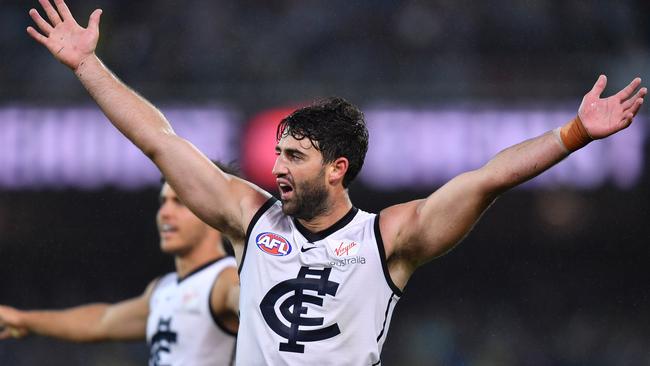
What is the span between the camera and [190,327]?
240 inches

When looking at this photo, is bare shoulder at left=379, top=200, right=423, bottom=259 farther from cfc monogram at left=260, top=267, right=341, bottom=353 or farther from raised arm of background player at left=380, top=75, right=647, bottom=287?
cfc monogram at left=260, top=267, right=341, bottom=353

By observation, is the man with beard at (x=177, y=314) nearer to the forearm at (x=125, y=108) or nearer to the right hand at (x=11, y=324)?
the right hand at (x=11, y=324)

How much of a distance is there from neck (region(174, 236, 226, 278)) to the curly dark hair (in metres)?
2.18

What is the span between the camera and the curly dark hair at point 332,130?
4.36m

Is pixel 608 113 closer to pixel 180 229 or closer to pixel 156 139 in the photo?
pixel 156 139

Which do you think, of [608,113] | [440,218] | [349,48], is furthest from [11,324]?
[349,48]

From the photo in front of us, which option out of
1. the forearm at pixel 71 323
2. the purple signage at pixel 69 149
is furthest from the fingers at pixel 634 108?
the purple signage at pixel 69 149

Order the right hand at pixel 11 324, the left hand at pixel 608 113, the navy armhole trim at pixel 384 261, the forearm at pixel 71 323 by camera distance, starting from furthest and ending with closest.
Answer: the forearm at pixel 71 323 < the right hand at pixel 11 324 < the navy armhole trim at pixel 384 261 < the left hand at pixel 608 113

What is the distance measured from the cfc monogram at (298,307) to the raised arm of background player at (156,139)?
354mm

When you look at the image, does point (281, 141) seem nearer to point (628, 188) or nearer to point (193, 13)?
point (628, 188)

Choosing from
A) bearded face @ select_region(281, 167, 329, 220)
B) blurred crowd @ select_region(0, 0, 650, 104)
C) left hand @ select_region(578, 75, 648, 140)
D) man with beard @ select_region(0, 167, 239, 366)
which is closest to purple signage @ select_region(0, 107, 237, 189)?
blurred crowd @ select_region(0, 0, 650, 104)

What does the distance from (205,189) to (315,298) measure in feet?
2.22

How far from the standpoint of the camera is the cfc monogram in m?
4.14

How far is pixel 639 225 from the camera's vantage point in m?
9.48
